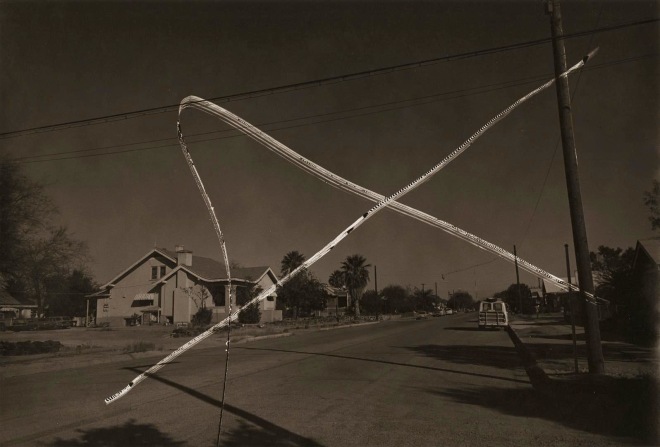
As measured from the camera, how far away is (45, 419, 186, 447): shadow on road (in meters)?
6.53

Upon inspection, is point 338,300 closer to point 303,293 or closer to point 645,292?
point 303,293

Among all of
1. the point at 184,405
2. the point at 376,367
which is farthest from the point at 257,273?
the point at 184,405

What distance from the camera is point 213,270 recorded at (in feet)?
167

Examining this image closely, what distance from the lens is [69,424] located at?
7.68 m

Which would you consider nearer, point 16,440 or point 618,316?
point 16,440

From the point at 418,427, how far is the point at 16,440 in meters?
5.71

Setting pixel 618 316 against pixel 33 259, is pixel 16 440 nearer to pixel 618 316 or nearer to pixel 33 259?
pixel 33 259

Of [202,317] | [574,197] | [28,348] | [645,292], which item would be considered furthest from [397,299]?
[574,197]

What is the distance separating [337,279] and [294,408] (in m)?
80.1

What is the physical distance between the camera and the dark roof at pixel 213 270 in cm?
4769

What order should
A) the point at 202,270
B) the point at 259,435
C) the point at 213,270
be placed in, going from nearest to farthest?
the point at 259,435 → the point at 202,270 → the point at 213,270

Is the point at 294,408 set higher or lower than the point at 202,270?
lower

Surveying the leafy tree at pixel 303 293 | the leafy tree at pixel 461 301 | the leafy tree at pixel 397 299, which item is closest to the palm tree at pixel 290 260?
the leafy tree at pixel 303 293

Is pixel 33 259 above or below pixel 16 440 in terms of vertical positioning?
above
